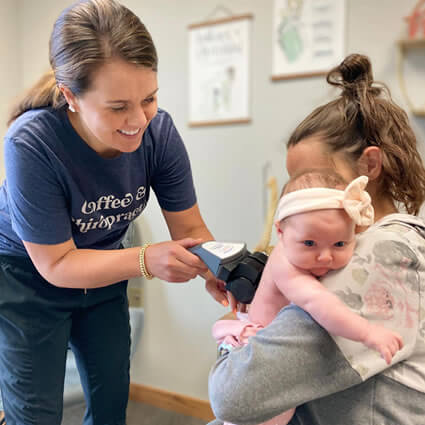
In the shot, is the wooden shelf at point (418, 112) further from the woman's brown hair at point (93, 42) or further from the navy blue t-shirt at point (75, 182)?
the woman's brown hair at point (93, 42)

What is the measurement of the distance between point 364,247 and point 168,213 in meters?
0.68

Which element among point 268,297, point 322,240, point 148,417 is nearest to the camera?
point 322,240

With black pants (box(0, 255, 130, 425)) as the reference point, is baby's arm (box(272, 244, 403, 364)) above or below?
above

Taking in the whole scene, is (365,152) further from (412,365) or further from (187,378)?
(187,378)

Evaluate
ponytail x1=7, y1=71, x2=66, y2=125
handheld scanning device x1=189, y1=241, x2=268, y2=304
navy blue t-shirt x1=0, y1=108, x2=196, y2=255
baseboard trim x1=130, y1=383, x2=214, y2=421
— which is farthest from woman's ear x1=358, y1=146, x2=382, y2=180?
baseboard trim x1=130, y1=383, x2=214, y2=421

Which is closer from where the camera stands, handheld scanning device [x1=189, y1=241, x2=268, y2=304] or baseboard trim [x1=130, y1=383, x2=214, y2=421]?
handheld scanning device [x1=189, y1=241, x2=268, y2=304]

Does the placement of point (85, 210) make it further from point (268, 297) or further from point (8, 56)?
point (8, 56)

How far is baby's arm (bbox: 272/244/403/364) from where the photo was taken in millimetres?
568

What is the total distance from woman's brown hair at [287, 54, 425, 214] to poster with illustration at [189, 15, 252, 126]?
103cm

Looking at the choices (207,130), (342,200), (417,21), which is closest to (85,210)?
Result: (342,200)

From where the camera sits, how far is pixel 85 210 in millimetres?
1007

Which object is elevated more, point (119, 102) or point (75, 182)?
point (119, 102)

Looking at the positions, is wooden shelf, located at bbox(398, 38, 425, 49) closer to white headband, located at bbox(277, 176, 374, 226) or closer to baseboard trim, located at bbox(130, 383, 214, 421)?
white headband, located at bbox(277, 176, 374, 226)

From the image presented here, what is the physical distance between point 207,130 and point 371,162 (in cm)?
124
